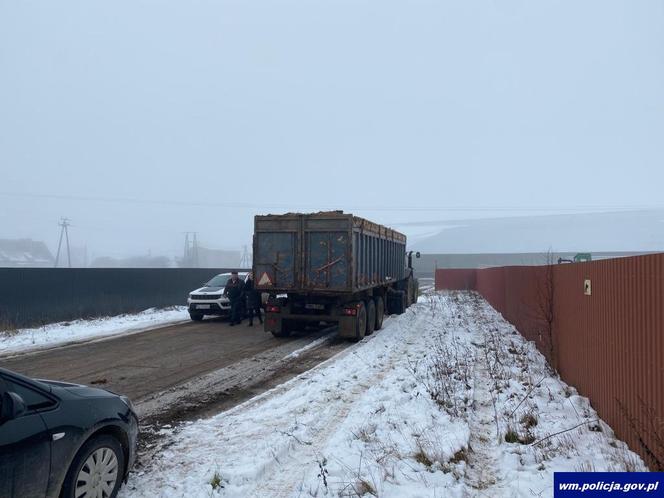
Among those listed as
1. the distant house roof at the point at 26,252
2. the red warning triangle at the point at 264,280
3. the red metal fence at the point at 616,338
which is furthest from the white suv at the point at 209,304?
the distant house roof at the point at 26,252

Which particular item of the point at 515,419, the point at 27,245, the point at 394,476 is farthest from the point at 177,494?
the point at 27,245

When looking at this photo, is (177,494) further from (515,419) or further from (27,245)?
(27,245)

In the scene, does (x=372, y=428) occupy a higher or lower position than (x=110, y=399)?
lower

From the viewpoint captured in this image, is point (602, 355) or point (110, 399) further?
point (602, 355)

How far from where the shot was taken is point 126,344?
12.6 m

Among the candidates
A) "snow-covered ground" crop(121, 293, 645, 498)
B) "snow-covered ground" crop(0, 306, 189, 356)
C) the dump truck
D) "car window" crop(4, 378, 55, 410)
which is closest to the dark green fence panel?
"snow-covered ground" crop(0, 306, 189, 356)

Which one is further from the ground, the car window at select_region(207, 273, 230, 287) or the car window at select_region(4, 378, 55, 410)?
the car window at select_region(207, 273, 230, 287)

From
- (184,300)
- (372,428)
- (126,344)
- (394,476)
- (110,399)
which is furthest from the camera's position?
(184,300)

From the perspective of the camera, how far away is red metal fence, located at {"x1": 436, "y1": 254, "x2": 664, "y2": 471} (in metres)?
4.41

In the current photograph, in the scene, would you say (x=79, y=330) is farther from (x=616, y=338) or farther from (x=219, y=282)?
(x=616, y=338)

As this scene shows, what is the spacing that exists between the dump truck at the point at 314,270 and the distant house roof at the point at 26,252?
47192 millimetres

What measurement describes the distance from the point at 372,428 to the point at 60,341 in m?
10.7

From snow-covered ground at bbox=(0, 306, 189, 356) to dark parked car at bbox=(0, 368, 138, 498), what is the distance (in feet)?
30.6

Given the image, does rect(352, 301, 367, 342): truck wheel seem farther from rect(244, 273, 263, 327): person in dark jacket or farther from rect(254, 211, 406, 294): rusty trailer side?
rect(244, 273, 263, 327): person in dark jacket
